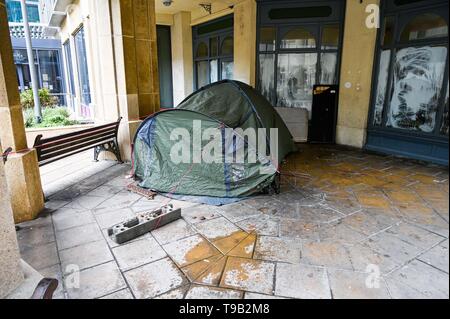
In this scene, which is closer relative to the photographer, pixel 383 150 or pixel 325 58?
pixel 383 150

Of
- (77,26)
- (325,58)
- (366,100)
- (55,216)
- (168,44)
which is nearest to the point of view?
(55,216)

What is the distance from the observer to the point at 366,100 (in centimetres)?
702

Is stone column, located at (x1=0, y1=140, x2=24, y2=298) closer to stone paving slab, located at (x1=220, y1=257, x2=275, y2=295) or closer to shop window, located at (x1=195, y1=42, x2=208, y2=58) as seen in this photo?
stone paving slab, located at (x1=220, y1=257, x2=275, y2=295)

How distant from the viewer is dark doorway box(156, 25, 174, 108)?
38.1ft

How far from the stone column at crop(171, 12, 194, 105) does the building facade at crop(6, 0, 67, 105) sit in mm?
7376

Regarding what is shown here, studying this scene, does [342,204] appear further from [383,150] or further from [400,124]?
[383,150]

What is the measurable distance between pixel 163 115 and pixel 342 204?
9.66 ft

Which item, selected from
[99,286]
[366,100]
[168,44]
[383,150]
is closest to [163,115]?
[99,286]

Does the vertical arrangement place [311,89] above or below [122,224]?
above

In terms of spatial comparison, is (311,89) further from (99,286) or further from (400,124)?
(99,286)

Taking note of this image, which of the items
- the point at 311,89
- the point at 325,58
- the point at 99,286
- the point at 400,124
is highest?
the point at 325,58

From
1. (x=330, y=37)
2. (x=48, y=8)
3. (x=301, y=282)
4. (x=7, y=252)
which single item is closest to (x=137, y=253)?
(x=7, y=252)

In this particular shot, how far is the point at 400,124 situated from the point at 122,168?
200 inches
